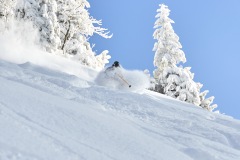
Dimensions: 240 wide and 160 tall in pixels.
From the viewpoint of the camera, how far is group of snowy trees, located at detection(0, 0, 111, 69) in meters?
20.6

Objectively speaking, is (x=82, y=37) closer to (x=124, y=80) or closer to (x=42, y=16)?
(x=42, y=16)

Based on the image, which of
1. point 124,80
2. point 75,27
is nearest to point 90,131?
point 124,80

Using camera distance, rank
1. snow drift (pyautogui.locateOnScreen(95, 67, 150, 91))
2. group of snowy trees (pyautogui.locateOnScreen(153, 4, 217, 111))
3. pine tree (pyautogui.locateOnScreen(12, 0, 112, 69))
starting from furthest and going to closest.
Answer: group of snowy trees (pyautogui.locateOnScreen(153, 4, 217, 111)) → pine tree (pyautogui.locateOnScreen(12, 0, 112, 69)) → snow drift (pyautogui.locateOnScreen(95, 67, 150, 91))

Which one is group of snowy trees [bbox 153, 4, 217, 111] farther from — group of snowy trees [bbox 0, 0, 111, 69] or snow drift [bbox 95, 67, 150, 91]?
snow drift [bbox 95, 67, 150, 91]

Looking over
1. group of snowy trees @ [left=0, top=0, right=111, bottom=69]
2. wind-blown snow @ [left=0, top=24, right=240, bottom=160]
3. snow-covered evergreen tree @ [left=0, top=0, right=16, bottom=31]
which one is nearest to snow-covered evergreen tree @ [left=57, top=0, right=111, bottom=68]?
group of snowy trees @ [left=0, top=0, right=111, bottom=69]

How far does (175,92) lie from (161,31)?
237 inches

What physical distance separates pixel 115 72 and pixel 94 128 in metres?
9.50

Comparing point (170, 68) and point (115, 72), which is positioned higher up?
point (170, 68)

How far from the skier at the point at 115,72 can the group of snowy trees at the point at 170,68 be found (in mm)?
13812

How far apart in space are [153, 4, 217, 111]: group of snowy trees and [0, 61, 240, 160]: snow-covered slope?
19069mm

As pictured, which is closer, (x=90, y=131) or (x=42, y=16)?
(x=90, y=131)

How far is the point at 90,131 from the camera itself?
5203mm

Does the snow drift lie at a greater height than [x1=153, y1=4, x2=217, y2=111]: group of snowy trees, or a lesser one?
lesser

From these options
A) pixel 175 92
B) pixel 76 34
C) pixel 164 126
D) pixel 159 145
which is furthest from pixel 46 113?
pixel 175 92
